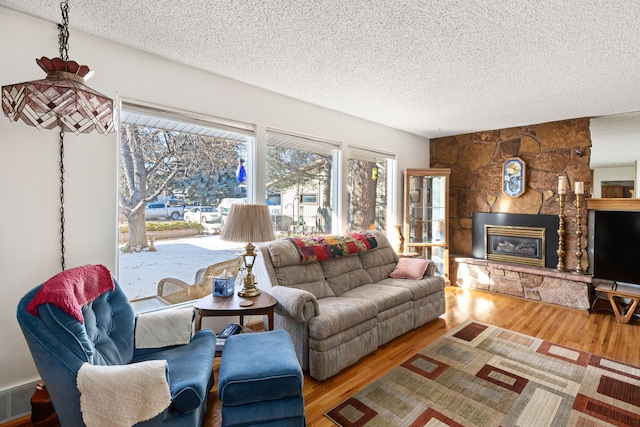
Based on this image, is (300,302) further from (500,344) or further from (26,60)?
(26,60)

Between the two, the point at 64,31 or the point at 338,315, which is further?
the point at 338,315

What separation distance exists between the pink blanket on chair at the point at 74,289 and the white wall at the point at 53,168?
58 centimetres

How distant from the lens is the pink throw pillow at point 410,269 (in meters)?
3.53

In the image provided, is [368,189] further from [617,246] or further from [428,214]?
[617,246]

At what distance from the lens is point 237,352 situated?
72.2 inches

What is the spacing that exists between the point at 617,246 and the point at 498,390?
113 inches

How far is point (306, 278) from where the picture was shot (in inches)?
117

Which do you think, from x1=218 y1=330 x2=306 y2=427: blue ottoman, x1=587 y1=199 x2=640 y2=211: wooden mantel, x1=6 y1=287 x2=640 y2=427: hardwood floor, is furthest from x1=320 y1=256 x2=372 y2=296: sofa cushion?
x1=587 y1=199 x2=640 y2=211: wooden mantel

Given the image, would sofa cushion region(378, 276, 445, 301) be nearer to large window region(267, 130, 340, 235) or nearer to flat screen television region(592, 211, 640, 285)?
large window region(267, 130, 340, 235)

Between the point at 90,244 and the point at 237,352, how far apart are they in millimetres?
1370

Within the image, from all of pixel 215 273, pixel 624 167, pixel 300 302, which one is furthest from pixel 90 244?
pixel 624 167

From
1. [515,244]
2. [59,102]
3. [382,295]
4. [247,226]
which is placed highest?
[59,102]

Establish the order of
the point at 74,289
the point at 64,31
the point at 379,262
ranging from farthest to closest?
1. the point at 379,262
2. the point at 64,31
3. the point at 74,289

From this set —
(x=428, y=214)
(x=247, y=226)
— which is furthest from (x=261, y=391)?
(x=428, y=214)
